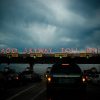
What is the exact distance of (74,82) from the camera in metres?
11.1

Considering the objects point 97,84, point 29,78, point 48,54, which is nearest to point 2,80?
point 97,84

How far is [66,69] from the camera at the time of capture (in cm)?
1170

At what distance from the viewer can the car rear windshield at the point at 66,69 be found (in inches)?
454

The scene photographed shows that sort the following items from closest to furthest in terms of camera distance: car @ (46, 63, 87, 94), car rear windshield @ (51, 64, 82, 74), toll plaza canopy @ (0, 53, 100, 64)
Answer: car @ (46, 63, 87, 94)
car rear windshield @ (51, 64, 82, 74)
toll plaza canopy @ (0, 53, 100, 64)

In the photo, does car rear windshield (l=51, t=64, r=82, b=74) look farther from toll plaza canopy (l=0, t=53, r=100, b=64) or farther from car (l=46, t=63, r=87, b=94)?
toll plaza canopy (l=0, t=53, r=100, b=64)

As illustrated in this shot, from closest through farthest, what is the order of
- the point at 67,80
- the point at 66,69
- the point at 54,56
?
the point at 67,80
the point at 66,69
the point at 54,56

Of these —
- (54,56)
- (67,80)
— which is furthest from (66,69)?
(54,56)

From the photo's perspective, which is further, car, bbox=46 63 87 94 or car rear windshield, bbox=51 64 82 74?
car rear windshield, bbox=51 64 82 74

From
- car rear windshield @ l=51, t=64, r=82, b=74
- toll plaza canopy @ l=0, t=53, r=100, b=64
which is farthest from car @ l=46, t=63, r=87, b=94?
toll plaza canopy @ l=0, t=53, r=100, b=64

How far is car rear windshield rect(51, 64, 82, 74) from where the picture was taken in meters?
11.5

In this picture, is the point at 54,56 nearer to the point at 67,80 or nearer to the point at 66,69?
the point at 66,69

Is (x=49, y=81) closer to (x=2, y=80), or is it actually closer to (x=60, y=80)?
(x=60, y=80)

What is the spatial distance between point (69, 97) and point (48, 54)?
49.0m

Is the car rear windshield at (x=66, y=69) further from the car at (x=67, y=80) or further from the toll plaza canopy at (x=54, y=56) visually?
the toll plaza canopy at (x=54, y=56)
